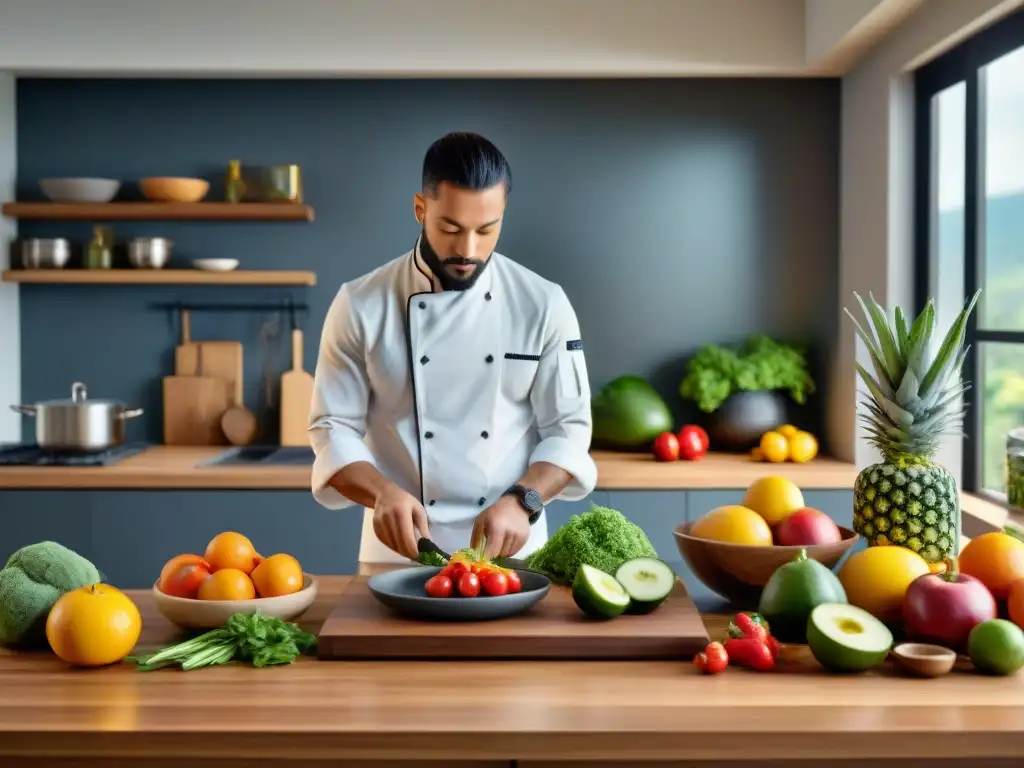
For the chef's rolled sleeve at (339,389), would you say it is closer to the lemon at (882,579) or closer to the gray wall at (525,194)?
the lemon at (882,579)

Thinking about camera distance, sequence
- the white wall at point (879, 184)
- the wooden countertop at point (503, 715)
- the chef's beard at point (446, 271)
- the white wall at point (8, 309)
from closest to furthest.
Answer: the wooden countertop at point (503, 715) → the chef's beard at point (446, 271) → the white wall at point (879, 184) → the white wall at point (8, 309)

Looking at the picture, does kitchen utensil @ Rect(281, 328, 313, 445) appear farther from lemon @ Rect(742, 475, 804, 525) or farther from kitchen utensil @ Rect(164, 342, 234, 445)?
lemon @ Rect(742, 475, 804, 525)

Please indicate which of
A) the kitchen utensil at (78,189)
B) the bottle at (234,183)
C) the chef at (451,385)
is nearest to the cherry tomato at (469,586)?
the chef at (451,385)

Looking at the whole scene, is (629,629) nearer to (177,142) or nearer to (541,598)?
(541,598)

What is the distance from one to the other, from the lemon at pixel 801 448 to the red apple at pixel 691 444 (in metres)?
0.30

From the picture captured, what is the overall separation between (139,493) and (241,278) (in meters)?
0.89

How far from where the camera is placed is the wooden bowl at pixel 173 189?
3955mm

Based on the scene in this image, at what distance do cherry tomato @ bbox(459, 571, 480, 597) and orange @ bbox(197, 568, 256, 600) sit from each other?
0.32 meters

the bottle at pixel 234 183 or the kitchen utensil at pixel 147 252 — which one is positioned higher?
the bottle at pixel 234 183

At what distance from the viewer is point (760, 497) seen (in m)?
1.88

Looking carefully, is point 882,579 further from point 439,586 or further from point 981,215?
point 981,215

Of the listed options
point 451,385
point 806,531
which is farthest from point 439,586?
point 451,385

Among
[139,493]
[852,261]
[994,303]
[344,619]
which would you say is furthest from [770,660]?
[852,261]

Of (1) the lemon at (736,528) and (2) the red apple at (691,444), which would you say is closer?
(1) the lemon at (736,528)
